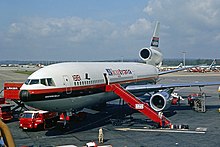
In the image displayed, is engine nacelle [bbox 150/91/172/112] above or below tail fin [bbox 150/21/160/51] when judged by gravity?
below

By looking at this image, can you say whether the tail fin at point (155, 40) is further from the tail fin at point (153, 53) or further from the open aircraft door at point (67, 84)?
the open aircraft door at point (67, 84)

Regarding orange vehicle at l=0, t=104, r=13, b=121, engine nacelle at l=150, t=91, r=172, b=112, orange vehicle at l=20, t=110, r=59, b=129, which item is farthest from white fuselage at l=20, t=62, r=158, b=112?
orange vehicle at l=0, t=104, r=13, b=121

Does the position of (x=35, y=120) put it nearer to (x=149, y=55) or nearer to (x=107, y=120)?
(x=107, y=120)

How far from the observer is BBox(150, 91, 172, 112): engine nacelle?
79.9ft

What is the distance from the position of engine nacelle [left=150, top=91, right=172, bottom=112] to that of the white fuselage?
3.29 meters

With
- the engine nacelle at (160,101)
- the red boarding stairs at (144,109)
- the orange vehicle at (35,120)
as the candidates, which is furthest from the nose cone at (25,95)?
the engine nacelle at (160,101)

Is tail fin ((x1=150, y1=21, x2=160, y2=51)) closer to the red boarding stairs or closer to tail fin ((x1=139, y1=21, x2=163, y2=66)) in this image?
tail fin ((x1=139, y1=21, x2=163, y2=66))

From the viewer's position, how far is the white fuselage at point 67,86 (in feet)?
58.9

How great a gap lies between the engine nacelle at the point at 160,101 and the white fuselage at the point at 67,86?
3.29 meters

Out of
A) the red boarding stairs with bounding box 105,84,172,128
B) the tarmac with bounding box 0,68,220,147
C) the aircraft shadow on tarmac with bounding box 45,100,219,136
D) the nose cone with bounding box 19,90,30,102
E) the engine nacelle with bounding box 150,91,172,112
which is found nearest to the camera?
the nose cone with bounding box 19,90,30,102

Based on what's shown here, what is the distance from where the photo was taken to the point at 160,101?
25047mm

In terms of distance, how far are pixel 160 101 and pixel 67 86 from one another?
356 inches

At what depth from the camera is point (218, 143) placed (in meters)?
17.3

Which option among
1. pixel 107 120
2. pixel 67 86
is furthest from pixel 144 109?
pixel 67 86
